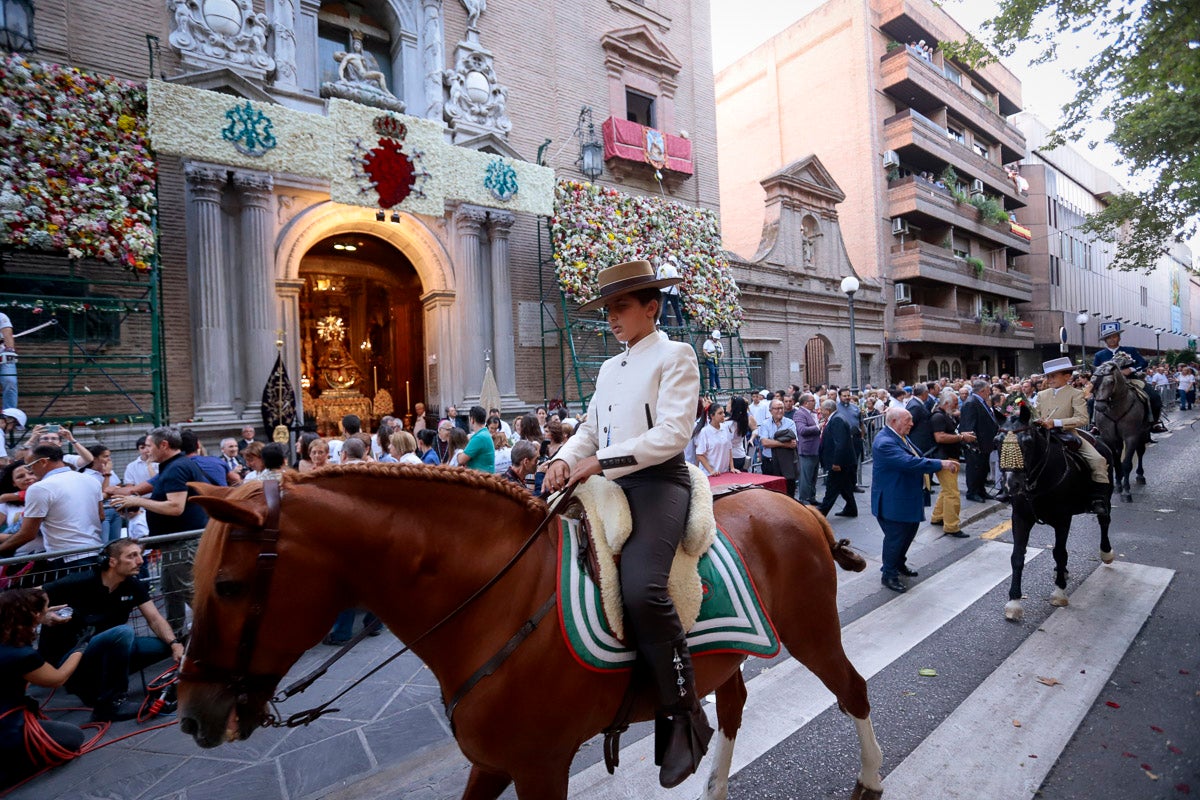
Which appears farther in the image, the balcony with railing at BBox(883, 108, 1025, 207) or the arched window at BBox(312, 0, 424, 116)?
the balcony with railing at BBox(883, 108, 1025, 207)

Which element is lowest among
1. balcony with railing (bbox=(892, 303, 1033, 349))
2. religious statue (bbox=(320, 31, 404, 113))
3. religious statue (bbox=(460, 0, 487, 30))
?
balcony with railing (bbox=(892, 303, 1033, 349))

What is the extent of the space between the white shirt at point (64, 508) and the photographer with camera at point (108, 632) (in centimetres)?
39

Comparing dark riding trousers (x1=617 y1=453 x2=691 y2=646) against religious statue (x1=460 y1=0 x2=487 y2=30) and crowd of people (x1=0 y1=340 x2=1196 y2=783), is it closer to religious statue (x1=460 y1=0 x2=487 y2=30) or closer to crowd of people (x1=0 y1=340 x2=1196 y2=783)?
crowd of people (x1=0 y1=340 x2=1196 y2=783)

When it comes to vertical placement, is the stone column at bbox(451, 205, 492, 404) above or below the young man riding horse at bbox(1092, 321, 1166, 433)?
above

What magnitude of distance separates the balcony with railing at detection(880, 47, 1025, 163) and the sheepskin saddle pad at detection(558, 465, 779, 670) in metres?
31.4

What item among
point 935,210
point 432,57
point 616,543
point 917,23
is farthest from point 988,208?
point 616,543

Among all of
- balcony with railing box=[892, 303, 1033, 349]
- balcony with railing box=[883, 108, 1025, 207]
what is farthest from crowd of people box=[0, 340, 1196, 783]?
balcony with railing box=[883, 108, 1025, 207]

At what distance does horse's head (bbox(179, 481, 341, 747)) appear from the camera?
177 cm

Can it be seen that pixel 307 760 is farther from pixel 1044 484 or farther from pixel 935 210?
pixel 935 210

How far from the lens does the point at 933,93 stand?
28.6m

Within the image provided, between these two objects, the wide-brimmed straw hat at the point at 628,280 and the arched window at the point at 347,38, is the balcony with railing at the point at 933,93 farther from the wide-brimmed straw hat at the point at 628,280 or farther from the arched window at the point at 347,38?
the wide-brimmed straw hat at the point at 628,280

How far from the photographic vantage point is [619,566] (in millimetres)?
2314

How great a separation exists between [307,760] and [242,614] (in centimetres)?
258

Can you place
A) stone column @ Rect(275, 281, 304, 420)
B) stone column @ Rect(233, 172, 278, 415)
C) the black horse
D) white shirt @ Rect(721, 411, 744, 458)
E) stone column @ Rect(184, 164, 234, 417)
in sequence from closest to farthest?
the black horse
white shirt @ Rect(721, 411, 744, 458)
stone column @ Rect(184, 164, 234, 417)
stone column @ Rect(233, 172, 278, 415)
stone column @ Rect(275, 281, 304, 420)
